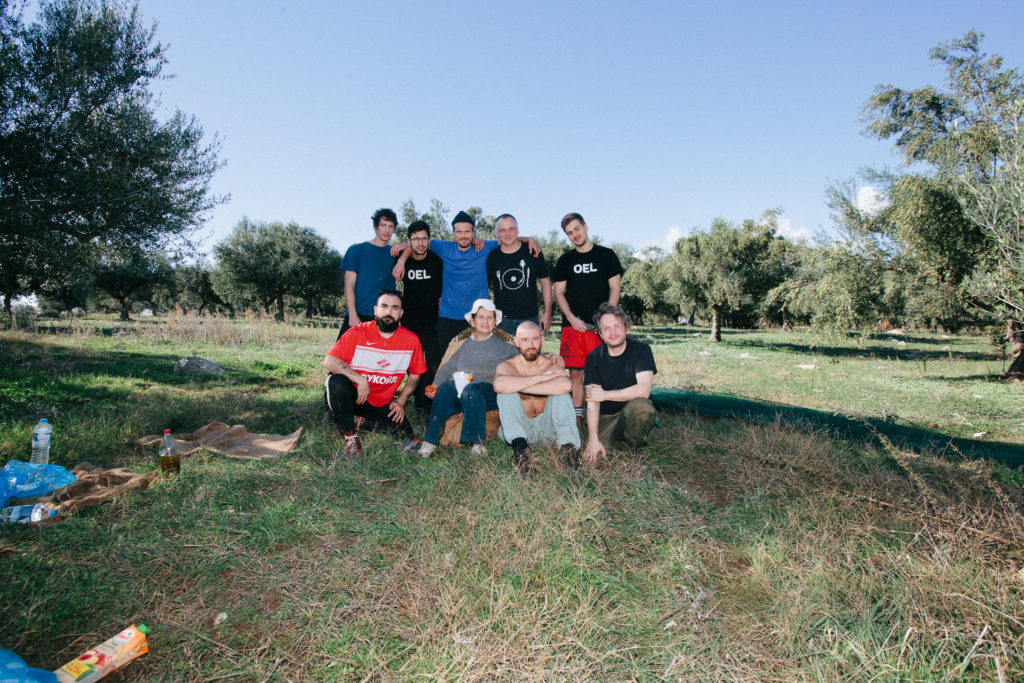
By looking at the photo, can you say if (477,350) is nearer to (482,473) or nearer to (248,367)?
(482,473)

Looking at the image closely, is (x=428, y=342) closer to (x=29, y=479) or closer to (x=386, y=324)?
(x=386, y=324)

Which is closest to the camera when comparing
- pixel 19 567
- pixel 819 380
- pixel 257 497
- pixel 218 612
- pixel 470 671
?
pixel 470 671

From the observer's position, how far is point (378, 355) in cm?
507

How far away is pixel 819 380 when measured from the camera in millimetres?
12398

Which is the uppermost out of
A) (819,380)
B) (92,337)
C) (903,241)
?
(903,241)

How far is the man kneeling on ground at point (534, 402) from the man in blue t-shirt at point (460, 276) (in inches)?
56.5

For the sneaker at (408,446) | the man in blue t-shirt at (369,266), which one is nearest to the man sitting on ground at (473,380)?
the sneaker at (408,446)

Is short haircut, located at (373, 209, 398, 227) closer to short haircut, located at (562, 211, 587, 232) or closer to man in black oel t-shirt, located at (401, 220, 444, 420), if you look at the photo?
man in black oel t-shirt, located at (401, 220, 444, 420)

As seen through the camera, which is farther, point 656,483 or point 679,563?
point 656,483

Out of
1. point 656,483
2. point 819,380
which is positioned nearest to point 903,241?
point 819,380

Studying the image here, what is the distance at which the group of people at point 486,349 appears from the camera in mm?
4422

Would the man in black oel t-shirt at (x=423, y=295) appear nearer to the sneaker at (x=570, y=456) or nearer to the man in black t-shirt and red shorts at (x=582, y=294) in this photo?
the man in black t-shirt and red shorts at (x=582, y=294)

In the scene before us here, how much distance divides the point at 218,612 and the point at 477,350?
116 inches

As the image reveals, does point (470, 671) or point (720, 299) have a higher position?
point (720, 299)
